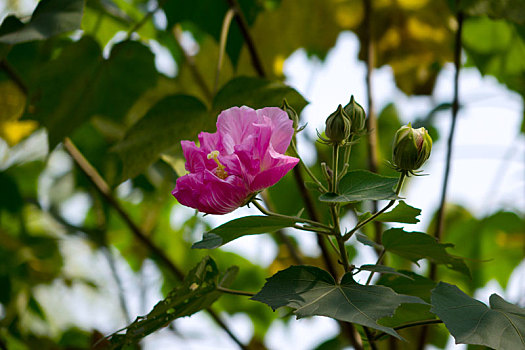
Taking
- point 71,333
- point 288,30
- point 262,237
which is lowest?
point 262,237

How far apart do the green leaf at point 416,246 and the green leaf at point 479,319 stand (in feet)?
0.09

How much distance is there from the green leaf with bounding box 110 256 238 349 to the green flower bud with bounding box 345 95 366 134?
0.15m

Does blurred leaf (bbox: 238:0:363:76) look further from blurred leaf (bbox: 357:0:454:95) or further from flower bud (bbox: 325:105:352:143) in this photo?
flower bud (bbox: 325:105:352:143)

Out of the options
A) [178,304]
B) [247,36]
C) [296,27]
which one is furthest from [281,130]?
[296,27]

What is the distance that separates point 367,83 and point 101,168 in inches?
19.7

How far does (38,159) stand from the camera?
1.25m

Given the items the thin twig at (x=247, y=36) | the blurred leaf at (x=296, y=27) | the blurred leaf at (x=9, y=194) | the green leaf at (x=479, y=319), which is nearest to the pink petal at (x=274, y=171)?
the green leaf at (x=479, y=319)

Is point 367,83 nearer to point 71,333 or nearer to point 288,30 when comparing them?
point 288,30

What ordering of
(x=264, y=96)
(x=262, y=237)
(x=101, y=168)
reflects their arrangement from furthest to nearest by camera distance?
(x=262, y=237) < (x=101, y=168) < (x=264, y=96)

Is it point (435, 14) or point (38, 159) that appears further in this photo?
point (38, 159)

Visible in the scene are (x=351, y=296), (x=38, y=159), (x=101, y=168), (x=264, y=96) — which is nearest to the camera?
(x=351, y=296)

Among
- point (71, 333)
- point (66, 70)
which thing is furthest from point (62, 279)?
point (66, 70)

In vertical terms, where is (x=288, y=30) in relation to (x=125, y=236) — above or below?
above

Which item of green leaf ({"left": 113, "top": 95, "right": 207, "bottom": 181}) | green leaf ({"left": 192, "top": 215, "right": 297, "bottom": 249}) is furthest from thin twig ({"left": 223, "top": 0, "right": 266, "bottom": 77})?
green leaf ({"left": 192, "top": 215, "right": 297, "bottom": 249})
